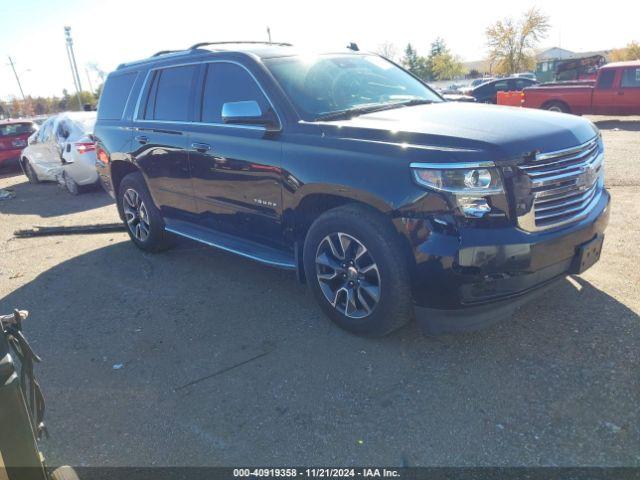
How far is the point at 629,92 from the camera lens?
49.6 feet

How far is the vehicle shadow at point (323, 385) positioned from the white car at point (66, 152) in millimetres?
6068

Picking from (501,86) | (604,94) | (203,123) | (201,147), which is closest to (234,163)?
(201,147)

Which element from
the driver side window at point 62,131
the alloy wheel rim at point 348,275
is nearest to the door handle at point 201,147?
the alloy wheel rim at point 348,275

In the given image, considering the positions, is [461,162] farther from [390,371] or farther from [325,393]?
[325,393]

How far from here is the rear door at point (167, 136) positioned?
15.7ft

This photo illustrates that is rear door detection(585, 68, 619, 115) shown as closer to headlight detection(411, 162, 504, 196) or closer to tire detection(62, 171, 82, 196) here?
tire detection(62, 171, 82, 196)

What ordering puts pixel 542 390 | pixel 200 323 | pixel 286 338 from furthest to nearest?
pixel 200 323, pixel 286 338, pixel 542 390

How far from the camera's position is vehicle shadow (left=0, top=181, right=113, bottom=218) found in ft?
30.1

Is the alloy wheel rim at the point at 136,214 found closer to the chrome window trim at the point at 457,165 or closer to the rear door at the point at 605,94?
the chrome window trim at the point at 457,165

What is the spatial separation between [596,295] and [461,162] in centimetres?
184

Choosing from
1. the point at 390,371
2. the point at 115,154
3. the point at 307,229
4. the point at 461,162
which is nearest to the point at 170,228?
the point at 115,154

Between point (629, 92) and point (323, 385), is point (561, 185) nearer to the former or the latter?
point (323, 385)

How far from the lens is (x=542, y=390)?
2.88 m

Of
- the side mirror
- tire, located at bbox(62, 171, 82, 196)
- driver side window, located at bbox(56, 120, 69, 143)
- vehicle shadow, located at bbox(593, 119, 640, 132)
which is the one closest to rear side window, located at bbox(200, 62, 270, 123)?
the side mirror
